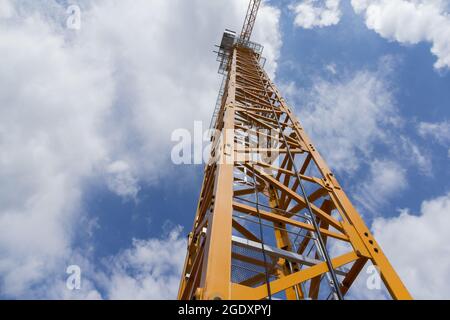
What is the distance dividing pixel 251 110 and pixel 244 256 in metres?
6.05

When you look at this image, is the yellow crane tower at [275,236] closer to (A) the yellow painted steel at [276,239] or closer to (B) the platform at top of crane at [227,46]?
(A) the yellow painted steel at [276,239]

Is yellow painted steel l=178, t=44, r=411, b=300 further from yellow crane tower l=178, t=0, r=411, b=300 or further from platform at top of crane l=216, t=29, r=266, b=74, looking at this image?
platform at top of crane l=216, t=29, r=266, b=74

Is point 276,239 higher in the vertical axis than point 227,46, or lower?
lower

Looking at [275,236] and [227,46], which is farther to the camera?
[227,46]

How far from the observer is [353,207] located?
17.9ft

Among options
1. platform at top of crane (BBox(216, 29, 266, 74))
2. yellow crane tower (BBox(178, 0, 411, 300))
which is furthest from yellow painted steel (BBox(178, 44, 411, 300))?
platform at top of crane (BBox(216, 29, 266, 74))

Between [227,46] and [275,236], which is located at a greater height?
[227,46]

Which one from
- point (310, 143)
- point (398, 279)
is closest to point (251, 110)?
point (310, 143)

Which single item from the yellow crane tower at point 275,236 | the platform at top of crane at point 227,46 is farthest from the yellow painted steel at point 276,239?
the platform at top of crane at point 227,46

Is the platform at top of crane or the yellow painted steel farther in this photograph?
the platform at top of crane

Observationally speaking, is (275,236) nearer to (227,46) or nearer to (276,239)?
(276,239)

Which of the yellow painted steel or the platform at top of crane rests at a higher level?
the platform at top of crane

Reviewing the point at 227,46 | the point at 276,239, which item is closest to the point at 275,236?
the point at 276,239
